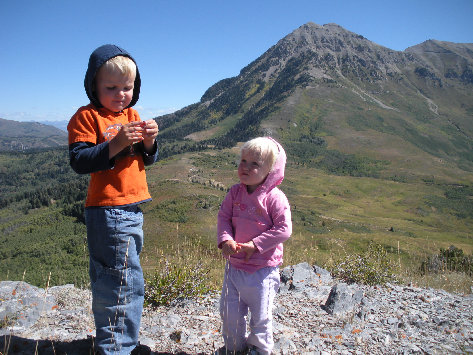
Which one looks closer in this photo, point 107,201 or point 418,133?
point 107,201

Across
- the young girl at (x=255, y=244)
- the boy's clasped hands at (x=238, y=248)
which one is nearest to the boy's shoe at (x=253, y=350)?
the young girl at (x=255, y=244)

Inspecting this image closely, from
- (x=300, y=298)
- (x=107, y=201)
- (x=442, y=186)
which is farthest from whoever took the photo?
(x=442, y=186)

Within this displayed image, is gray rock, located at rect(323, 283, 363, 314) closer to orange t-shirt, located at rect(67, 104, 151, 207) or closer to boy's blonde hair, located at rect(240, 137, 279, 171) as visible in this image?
boy's blonde hair, located at rect(240, 137, 279, 171)

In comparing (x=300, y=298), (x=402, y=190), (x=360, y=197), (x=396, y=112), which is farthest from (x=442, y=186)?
(x=300, y=298)

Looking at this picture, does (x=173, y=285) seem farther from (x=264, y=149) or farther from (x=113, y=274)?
(x=264, y=149)

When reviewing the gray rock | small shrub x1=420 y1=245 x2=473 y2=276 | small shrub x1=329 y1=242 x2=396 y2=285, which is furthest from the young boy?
small shrub x1=420 y1=245 x2=473 y2=276

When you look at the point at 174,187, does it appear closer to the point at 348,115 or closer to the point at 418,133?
the point at 348,115

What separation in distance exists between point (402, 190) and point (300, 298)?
10494 centimetres

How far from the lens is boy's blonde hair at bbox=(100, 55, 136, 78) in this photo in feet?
7.44

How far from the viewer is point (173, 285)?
13.1 feet

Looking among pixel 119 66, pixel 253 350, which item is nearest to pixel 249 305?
pixel 253 350

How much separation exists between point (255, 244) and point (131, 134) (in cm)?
125

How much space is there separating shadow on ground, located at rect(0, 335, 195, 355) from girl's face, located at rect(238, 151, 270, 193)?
181 cm

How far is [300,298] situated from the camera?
173 inches
